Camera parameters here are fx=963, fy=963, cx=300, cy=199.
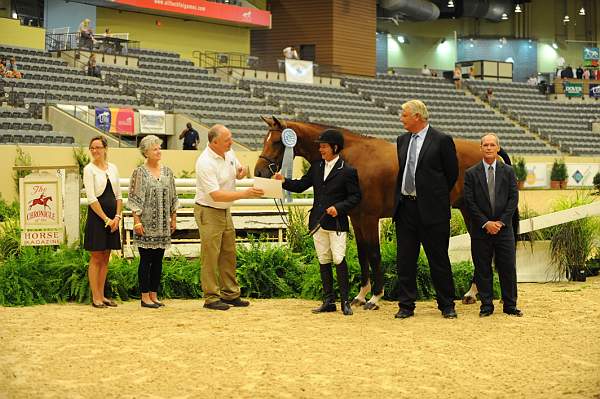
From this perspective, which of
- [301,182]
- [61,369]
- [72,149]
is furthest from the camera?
[72,149]

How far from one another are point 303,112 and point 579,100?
19.6 m

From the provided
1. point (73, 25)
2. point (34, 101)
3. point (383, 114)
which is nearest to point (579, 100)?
point (383, 114)

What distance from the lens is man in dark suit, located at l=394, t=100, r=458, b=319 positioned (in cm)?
851

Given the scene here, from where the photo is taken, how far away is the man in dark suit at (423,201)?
8.51 m

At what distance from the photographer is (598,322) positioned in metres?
8.34

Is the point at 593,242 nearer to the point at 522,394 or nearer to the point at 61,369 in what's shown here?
the point at 522,394

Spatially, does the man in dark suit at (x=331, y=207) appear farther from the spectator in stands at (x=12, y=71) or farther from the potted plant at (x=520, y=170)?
the potted plant at (x=520, y=170)

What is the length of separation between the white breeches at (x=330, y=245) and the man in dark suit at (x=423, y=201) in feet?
1.73

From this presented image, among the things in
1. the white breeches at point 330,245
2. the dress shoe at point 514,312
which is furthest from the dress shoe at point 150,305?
the dress shoe at point 514,312

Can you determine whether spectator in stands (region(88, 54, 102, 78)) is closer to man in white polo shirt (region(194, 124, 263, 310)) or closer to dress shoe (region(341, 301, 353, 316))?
man in white polo shirt (region(194, 124, 263, 310))

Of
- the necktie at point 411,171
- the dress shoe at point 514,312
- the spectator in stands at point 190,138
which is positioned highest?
the spectator in stands at point 190,138

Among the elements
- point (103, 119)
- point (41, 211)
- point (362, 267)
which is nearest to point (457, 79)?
point (103, 119)

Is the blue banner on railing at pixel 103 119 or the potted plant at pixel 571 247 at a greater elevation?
the blue banner on railing at pixel 103 119

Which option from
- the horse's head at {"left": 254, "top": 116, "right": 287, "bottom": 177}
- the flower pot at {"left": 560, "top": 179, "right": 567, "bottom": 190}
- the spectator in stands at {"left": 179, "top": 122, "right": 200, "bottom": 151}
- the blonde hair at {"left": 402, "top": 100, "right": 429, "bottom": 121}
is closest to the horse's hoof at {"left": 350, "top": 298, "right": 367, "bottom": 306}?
the horse's head at {"left": 254, "top": 116, "right": 287, "bottom": 177}
